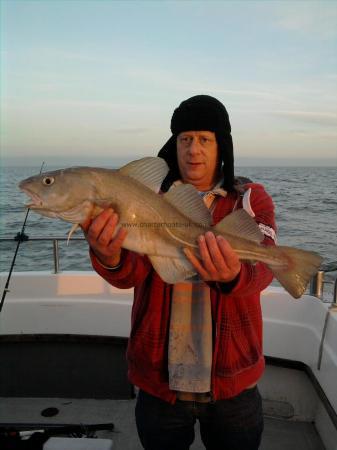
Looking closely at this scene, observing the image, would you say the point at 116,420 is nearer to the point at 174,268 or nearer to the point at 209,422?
the point at 209,422

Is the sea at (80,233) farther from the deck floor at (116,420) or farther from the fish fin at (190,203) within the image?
the fish fin at (190,203)

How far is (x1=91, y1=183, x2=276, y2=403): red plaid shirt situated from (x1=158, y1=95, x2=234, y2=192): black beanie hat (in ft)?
0.82

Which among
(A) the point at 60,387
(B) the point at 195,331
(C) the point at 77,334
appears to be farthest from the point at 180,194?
(A) the point at 60,387

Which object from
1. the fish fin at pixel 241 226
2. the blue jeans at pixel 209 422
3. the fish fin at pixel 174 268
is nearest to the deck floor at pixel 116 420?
the blue jeans at pixel 209 422

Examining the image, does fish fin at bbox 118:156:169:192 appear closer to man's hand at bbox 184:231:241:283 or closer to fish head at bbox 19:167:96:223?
fish head at bbox 19:167:96:223

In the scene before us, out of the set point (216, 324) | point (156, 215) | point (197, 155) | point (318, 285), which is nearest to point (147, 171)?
point (156, 215)

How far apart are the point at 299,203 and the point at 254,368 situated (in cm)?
2224

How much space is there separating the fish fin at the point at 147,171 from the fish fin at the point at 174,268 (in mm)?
456

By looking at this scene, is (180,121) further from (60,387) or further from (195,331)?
(60,387)

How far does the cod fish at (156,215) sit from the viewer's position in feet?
7.70

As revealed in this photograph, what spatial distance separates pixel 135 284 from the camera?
2.61 metres

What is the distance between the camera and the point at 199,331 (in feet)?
8.21

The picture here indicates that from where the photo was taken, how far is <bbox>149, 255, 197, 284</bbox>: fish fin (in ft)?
7.85

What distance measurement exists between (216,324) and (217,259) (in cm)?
49
